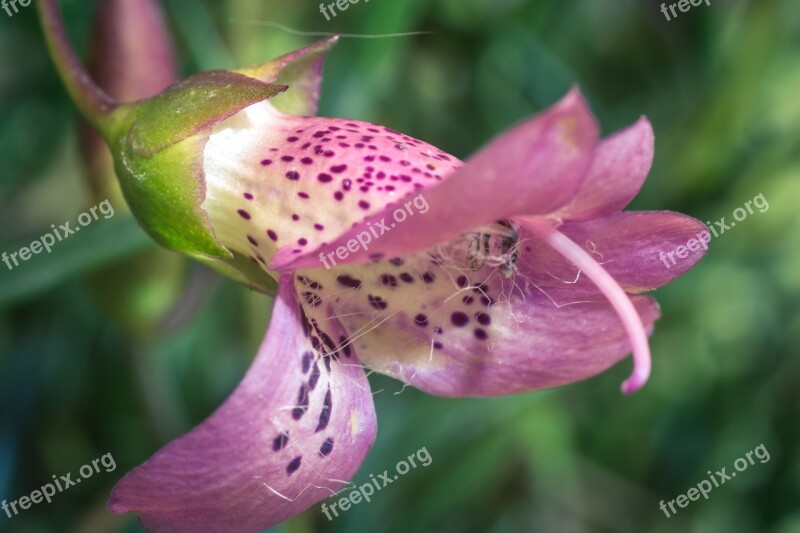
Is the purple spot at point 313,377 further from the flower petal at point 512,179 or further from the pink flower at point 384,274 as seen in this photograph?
the flower petal at point 512,179

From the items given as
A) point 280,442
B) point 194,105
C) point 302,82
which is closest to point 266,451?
point 280,442

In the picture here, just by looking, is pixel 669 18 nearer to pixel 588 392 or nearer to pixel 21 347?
pixel 588 392

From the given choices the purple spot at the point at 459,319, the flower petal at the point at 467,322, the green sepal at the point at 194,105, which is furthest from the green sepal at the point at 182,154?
the purple spot at the point at 459,319

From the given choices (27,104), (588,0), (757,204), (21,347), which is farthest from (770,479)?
(27,104)

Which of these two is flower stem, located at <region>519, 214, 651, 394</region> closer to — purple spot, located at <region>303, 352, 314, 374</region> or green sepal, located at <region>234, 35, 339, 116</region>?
purple spot, located at <region>303, 352, 314, 374</region>

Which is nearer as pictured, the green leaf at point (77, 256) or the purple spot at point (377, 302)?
the purple spot at point (377, 302)

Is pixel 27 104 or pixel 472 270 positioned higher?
pixel 27 104
